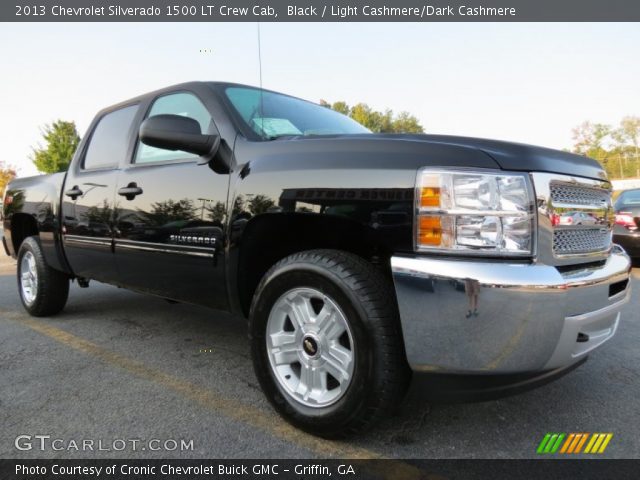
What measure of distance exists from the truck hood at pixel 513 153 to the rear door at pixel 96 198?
6.36ft

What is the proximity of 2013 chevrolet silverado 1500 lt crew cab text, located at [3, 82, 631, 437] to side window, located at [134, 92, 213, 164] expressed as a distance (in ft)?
0.06

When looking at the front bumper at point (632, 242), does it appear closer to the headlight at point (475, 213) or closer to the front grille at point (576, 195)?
the front grille at point (576, 195)

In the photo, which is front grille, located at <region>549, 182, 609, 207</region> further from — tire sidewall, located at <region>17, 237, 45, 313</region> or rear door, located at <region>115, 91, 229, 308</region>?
tire sidewall, located at <region>17, 237, 45, 313</region>

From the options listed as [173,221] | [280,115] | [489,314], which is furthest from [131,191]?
[489,314]

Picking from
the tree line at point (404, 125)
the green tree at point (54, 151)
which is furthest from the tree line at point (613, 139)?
the green tree at point (54, 151)

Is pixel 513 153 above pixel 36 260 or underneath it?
above

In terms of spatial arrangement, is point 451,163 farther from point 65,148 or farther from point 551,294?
point 65,148

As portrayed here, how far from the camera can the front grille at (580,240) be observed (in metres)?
1.73

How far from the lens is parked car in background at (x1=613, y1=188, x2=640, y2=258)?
264 inches

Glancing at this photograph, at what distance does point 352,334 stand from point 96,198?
7.81 feet

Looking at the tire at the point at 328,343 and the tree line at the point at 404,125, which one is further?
the tree line at the point at 404,125

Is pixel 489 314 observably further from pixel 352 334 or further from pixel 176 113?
pixel 176 113

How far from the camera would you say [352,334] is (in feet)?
5.72
